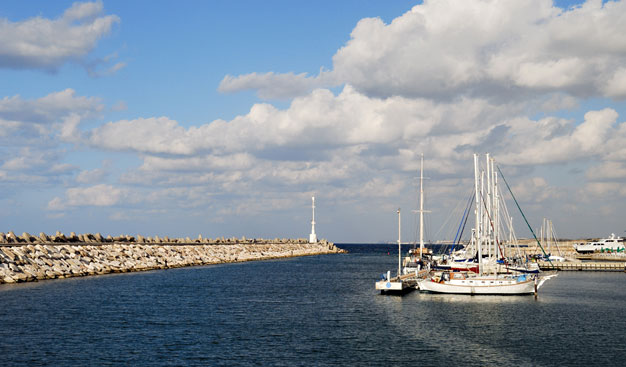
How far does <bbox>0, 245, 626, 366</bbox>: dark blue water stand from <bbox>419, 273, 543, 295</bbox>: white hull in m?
1.19

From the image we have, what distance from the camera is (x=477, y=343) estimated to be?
127 feet

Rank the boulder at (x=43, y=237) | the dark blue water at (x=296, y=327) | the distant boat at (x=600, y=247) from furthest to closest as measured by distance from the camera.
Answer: the distant boat at (x=600, y=247)
the boulder at (x=43, y=237)
the dark blue water at (x=296, y=327)

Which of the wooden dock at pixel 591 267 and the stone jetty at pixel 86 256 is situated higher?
the stone jetty at pixel 86 256

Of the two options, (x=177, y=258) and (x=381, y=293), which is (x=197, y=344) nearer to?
(x=381, y=293)

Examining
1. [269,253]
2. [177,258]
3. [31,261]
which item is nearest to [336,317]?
[31,261]

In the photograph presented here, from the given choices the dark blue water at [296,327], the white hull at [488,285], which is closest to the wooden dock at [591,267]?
the dark blue water at [296,327]

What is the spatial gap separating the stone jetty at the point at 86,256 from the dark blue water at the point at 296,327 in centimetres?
485

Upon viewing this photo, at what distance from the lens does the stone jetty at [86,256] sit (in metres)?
72.0

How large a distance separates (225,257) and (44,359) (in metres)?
101

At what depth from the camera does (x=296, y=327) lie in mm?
44531

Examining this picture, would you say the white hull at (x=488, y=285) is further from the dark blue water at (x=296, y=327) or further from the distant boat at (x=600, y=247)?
the distant boat at (x=600, y=247)

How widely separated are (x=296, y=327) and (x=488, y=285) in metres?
28.6

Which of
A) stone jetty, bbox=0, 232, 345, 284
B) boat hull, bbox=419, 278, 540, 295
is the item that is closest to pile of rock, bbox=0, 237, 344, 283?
stone jetty, bbox=0, 232, 345, 284

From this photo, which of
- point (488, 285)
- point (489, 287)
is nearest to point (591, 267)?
point (489, 287)
